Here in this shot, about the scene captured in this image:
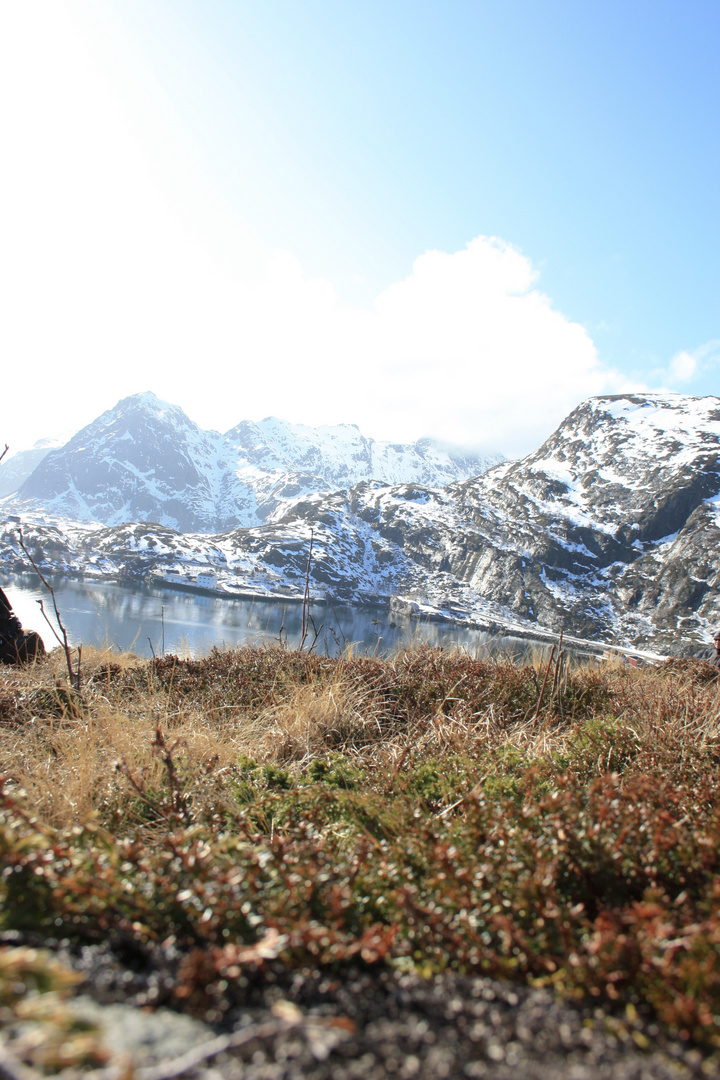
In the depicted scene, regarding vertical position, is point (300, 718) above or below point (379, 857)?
below

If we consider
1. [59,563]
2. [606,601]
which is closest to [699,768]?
[59,563]

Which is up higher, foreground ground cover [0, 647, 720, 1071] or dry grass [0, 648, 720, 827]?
foreground ground cover [0, 647, 720, 1071]

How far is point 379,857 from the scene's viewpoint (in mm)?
2531

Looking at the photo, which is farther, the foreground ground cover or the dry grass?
the dry grass

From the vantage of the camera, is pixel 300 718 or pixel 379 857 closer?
pixel 379 857

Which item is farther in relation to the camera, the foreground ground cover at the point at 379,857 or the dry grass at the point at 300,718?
the dry grass at the point at 300,718

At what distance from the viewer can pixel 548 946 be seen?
1849 mm

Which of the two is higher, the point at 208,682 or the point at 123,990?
the point at 123,990

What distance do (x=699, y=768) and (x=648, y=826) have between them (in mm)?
1594

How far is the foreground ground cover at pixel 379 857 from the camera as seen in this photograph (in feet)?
5.18

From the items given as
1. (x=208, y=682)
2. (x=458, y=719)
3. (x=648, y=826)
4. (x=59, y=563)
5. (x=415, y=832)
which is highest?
(x=648, y=826)

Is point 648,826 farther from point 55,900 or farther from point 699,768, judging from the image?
point 55,900

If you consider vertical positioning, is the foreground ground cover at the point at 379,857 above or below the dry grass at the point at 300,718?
above

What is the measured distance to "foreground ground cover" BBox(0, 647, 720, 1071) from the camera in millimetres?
1579
